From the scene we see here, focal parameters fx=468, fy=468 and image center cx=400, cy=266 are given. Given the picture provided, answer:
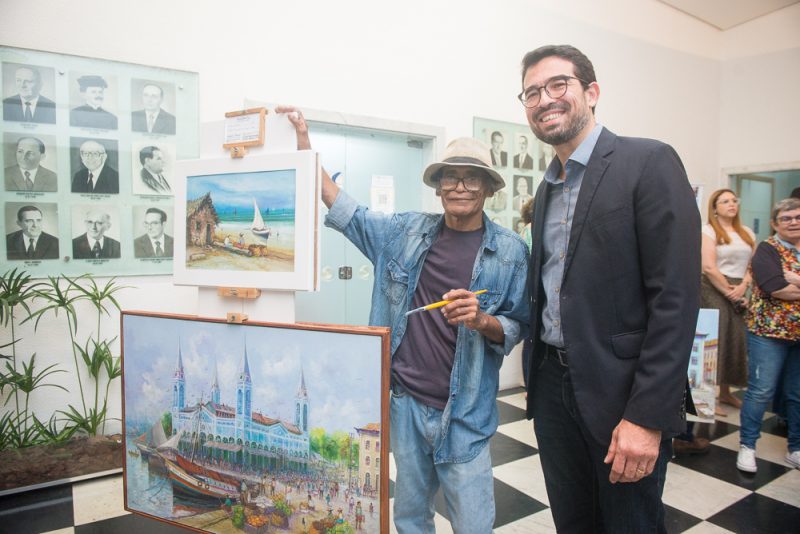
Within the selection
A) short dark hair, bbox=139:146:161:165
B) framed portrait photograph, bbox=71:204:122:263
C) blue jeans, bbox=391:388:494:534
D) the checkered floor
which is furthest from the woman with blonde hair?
framed portrait photograph, bbox=71:204:122:263

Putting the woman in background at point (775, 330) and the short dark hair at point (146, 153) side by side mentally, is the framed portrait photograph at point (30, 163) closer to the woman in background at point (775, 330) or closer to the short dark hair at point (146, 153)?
the short dark hair at point (146, 153)

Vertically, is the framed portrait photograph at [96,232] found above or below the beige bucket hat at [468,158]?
below

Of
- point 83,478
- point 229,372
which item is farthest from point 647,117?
point 83,478

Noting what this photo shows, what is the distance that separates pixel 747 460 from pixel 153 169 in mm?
3525

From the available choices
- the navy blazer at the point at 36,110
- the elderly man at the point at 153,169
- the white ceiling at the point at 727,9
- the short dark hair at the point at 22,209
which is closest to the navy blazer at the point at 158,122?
the elderly man at the point at 153,169

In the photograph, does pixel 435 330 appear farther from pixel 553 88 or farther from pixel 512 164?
pixel 512 164

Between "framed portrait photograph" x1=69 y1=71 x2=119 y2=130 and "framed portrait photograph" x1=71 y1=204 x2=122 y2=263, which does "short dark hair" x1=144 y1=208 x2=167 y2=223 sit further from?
"framed portrait photograph" x1=69 y1=71 x2=119 y2=130

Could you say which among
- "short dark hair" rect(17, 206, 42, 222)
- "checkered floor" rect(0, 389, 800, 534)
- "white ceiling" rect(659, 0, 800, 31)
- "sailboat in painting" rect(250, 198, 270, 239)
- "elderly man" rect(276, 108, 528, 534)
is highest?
"white ceiling" rect(659, 0, 800, 31)

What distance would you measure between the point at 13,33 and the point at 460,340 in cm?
264

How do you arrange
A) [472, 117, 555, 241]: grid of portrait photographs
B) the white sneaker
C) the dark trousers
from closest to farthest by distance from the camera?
the dark trousers, the white sneaker, [472, 117, 555, 241]: grid of portrait photographs

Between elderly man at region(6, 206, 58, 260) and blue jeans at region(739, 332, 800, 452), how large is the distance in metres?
3.67

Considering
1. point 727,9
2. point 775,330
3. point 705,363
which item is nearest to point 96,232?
point 705,363

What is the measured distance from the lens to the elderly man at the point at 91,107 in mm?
2416

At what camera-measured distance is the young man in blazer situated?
3.24ft
